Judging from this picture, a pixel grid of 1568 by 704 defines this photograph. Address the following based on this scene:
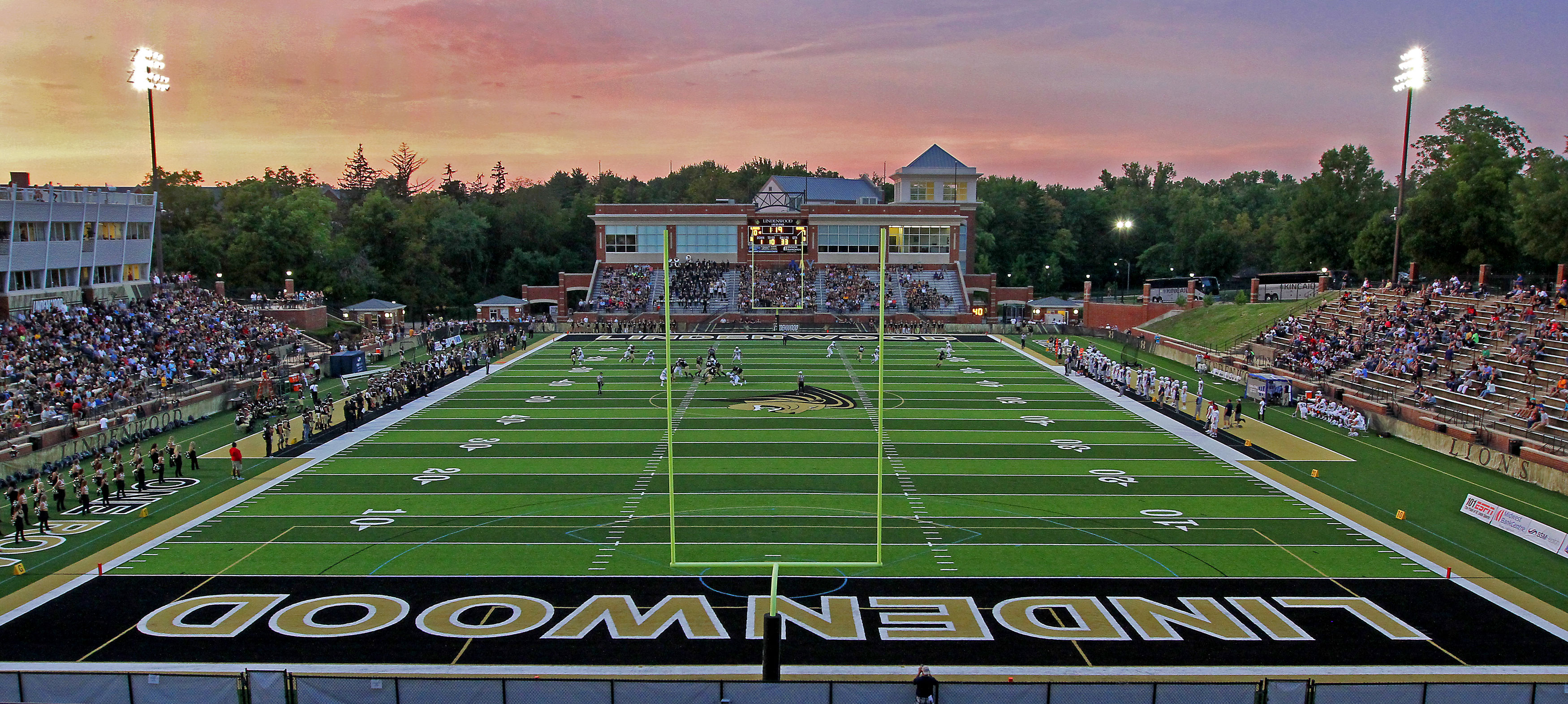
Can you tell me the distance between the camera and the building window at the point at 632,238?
6550 cm

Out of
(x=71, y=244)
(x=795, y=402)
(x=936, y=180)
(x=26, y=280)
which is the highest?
(x=936, y=180)

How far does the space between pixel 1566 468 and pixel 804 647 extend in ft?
57.6

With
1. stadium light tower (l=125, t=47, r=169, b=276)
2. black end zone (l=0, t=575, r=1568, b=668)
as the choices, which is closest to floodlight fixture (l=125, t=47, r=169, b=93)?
stadium light tower (l=125, t=47, r=169, b=276)

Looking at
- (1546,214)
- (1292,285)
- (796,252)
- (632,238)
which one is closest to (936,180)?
(796,252)

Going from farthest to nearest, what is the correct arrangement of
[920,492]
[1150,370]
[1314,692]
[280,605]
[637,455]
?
[1150,370], [637,455], [920,492], [280,605], [1314,692]

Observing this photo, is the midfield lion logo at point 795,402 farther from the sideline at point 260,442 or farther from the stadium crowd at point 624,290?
the stadium crowd at point 624,290

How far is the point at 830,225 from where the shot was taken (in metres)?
65.9

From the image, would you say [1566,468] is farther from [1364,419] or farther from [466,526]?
[466,526]

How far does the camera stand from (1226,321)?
4438 centimetres

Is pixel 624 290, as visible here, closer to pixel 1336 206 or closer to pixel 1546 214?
pixel 1336 206

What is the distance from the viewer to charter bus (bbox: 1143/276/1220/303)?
5588 cm

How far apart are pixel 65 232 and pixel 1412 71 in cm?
4772

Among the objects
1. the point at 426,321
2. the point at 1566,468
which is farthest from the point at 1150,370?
the point at 426,321

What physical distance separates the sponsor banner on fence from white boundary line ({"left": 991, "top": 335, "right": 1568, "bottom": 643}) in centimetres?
220
